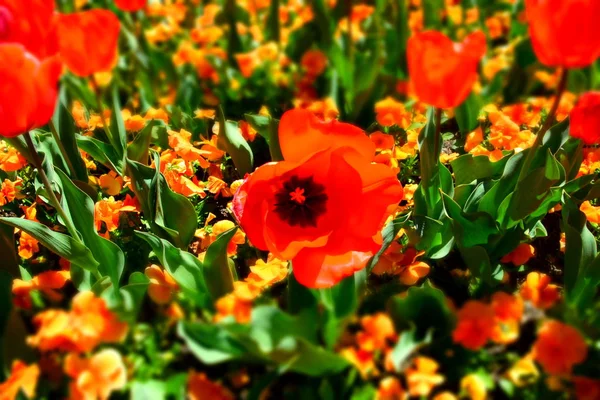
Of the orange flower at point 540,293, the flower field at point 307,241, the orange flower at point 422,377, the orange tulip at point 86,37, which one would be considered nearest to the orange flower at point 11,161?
the flower field at point 307,241

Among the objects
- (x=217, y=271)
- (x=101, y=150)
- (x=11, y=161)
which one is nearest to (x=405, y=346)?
(x=217, y=271)

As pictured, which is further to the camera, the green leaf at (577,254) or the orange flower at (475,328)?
the green leaf at (577,254)

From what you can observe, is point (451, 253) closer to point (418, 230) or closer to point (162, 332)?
point (418, 230)

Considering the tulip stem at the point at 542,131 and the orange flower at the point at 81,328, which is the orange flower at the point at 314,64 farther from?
the orange flower at the point at 81,328

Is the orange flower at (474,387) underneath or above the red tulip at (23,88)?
underneath

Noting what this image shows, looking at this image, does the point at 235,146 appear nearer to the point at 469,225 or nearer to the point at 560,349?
the point at 469,225

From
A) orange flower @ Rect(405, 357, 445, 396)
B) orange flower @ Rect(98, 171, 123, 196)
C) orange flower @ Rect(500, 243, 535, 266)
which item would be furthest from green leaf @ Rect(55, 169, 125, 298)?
orange flower @ Rect(500, 243, 535, 266)

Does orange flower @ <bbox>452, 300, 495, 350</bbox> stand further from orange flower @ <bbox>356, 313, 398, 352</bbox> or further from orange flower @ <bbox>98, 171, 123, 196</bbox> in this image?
orange flower @ <bbox>98, 171, 123, 196</bbox>
